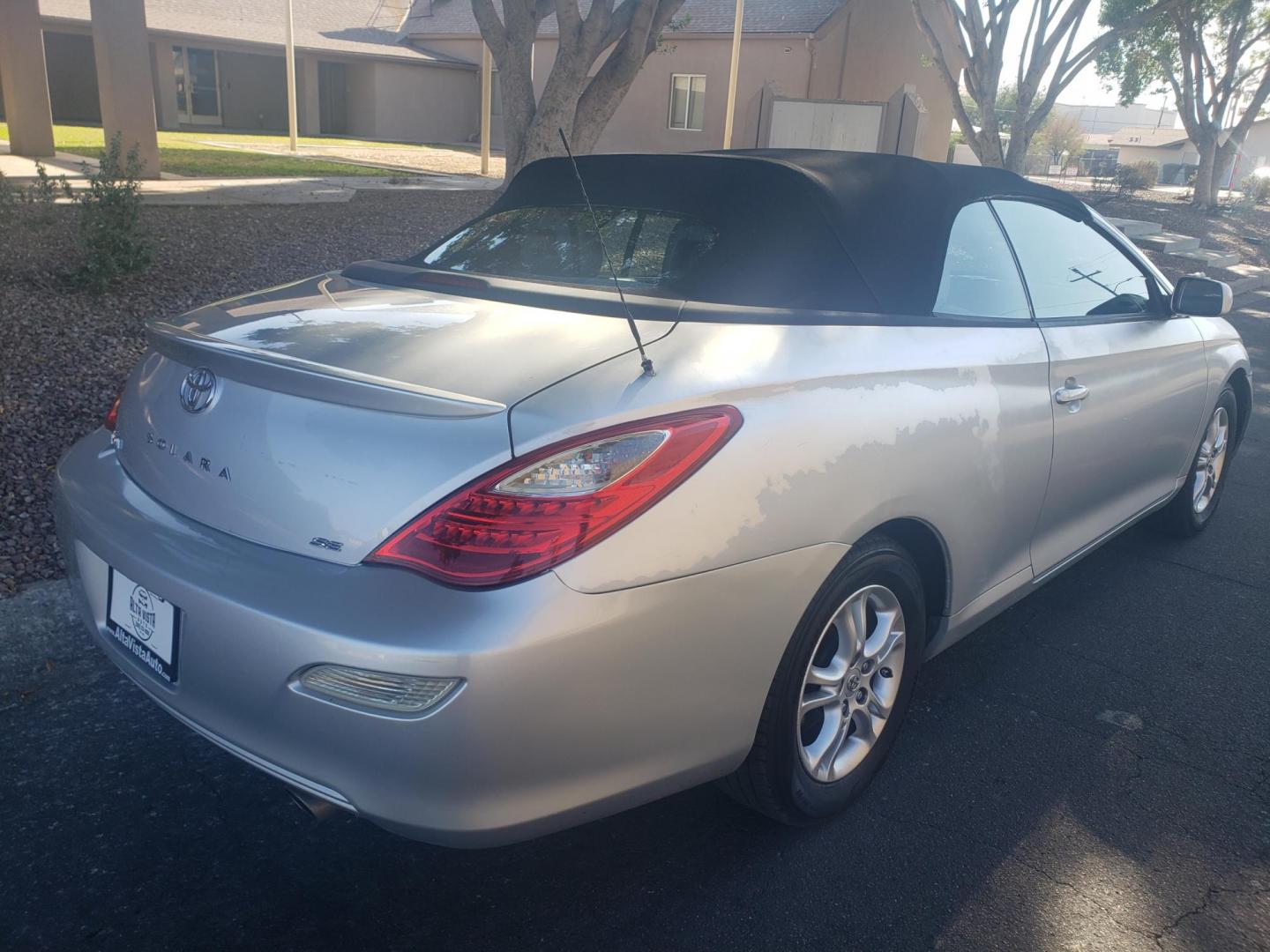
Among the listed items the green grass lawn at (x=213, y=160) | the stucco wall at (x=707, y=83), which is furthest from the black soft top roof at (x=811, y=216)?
the stucco wall at (x=707, y=83)

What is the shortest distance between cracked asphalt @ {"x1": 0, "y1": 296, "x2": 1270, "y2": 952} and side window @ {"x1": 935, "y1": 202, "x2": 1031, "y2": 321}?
1281mm

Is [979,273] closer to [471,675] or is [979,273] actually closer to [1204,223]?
[471,675]

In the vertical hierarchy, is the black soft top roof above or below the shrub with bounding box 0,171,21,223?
above

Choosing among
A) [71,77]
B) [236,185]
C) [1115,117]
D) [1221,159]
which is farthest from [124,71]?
[1115,117]

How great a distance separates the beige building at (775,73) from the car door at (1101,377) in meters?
21.2

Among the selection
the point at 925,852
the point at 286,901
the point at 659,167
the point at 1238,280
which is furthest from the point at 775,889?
the point at 1238,280

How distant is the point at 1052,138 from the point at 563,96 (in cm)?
5666

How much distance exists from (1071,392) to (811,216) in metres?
1.10

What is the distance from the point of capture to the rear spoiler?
81.0 inches

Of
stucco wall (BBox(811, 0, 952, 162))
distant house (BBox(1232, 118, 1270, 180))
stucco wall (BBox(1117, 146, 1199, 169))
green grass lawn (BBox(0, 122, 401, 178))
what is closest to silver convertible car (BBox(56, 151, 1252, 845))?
green grass lawn (BBox(0, 122, 401, 178))

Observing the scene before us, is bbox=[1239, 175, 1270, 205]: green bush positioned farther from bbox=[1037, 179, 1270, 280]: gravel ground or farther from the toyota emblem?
the toyota emblem

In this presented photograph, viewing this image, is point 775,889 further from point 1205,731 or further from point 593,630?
point 1205,731

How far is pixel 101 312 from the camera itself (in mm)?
6488

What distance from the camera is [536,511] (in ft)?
6.43
